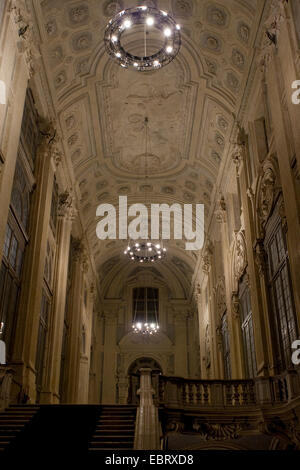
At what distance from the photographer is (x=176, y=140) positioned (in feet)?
66.4

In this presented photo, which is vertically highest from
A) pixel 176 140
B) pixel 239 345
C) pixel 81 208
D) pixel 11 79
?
pixel 176 140

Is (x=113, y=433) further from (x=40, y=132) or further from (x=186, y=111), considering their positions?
(x=186, y=111)

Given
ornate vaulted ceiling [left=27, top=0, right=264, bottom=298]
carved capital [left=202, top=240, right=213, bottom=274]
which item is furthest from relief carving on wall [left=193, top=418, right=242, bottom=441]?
carved capital [left=202, top=240, right=213, bottom=274]

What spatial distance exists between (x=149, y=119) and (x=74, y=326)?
29.6ft

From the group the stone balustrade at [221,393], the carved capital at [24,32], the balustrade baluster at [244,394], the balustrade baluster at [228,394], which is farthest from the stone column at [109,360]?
the carved capital at [24,32]

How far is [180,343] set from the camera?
29812 millimetres

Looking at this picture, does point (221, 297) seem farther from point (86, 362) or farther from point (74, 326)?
point (86, 362)

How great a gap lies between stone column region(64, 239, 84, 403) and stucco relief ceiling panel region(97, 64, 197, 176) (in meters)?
4.44

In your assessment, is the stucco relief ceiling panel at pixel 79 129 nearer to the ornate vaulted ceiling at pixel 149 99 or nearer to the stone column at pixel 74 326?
the ornate vaulted ceiling at pixel 149 99

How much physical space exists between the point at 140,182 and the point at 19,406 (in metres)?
14.3

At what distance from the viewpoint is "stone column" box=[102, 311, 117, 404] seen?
27.8 meters

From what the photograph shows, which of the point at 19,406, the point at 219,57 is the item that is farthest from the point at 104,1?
the point at 19,406

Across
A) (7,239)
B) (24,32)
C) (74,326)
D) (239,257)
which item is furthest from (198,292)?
(24,32)

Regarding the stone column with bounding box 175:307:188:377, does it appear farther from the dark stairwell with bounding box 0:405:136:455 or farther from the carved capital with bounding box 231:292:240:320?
the dark stairwell with bounding box 0:405:136:455
